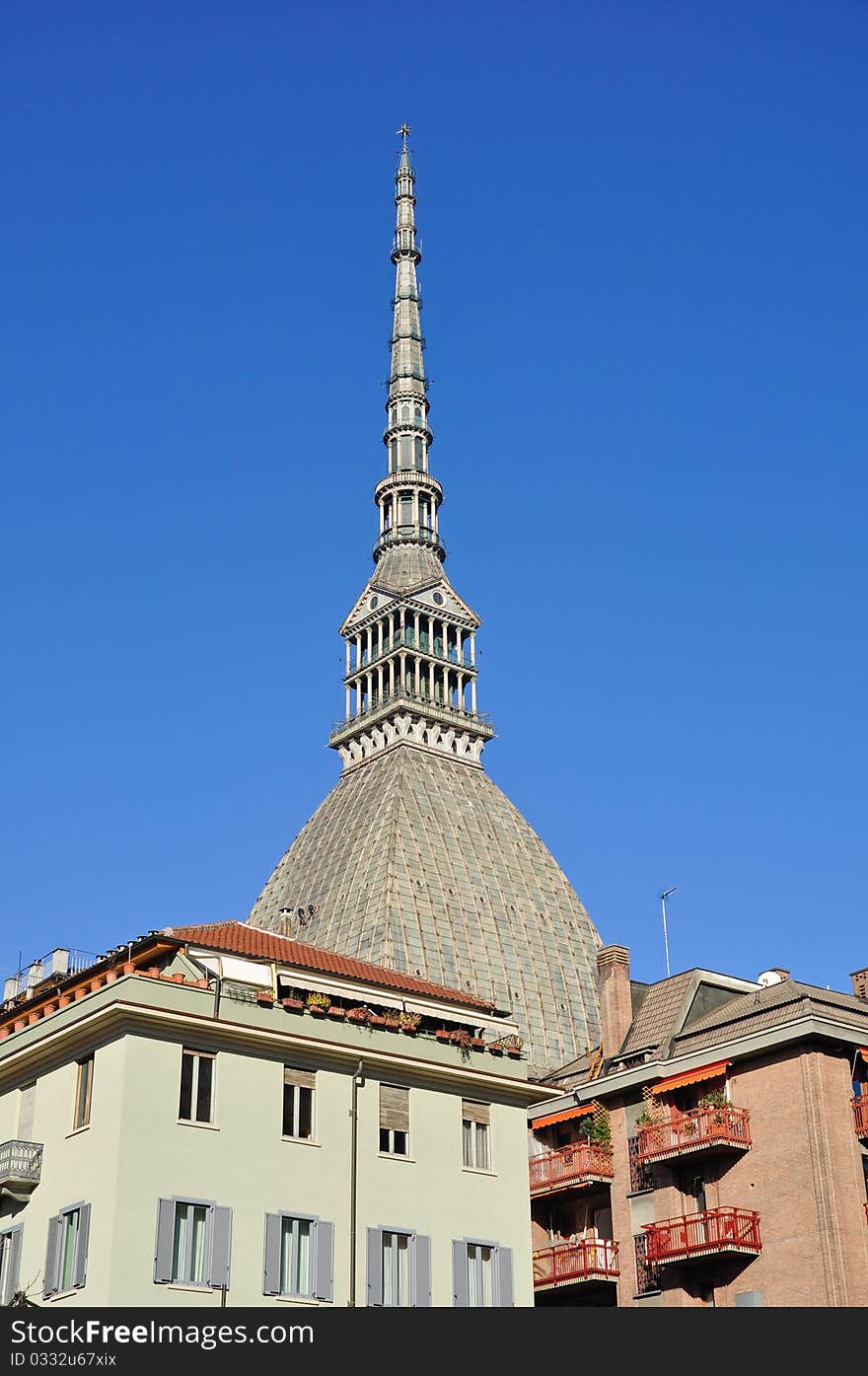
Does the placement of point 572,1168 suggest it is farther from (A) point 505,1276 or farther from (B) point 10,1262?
(B) point 10,1262

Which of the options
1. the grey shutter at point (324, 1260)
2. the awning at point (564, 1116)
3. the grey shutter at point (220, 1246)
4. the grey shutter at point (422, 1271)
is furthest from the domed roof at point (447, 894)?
the grey shutter at point (220, 1246)

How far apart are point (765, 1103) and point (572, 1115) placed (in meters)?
9.63

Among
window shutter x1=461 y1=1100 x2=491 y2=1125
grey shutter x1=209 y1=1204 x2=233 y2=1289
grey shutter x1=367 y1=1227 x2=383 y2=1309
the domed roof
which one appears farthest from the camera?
the domed roof

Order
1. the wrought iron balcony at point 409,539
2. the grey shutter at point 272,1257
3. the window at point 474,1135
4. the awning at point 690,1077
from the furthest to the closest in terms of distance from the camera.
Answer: the wrought iron balcony at point 409,539 < the awning at point 690,1077 < the window at point 474,1135 < the grey shutter at point 272,1257

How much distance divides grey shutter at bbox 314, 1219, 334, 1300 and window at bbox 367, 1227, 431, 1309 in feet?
3.49

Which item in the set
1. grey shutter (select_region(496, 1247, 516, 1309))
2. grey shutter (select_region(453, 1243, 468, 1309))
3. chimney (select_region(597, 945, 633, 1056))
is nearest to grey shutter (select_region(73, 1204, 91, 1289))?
grey shutter (select_region(453, 1243, 468, 1309))

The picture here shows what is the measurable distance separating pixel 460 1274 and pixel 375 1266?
2.80m

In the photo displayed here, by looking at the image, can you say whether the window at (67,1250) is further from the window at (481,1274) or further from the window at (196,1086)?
the window at (481,1274)

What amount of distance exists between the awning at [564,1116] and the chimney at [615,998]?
2948 mm

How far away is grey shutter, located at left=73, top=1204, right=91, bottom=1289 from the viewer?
42094 millimetres

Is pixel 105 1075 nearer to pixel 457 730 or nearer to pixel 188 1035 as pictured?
pixel 188 1035

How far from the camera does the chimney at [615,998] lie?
6788 cm

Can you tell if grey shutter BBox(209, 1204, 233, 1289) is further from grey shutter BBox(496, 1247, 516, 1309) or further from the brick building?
the brick building

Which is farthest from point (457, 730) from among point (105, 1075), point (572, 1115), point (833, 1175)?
point (105, 1075)
